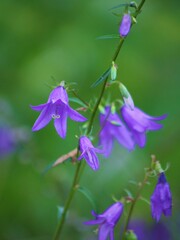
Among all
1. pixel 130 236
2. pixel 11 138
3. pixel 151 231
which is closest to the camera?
pixel 130 236

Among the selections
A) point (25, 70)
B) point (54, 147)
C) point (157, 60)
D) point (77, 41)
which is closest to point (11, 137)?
point (54, 147)

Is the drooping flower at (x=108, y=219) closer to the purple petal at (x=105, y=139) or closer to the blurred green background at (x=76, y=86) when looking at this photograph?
the purple petal at (x=105, y=139)

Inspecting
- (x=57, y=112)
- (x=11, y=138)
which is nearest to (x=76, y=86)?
(x=11, y=138)

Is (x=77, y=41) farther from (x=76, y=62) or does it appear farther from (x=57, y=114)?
(x=57, y=114)

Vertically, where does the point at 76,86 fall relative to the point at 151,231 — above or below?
above

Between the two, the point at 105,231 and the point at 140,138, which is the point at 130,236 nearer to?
the point at 105,231

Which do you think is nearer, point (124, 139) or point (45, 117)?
point (45, 117)
